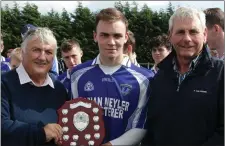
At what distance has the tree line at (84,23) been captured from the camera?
82.2 ft

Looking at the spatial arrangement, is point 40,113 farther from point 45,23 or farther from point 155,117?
point 45,23

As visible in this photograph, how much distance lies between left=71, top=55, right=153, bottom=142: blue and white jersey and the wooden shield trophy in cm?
28

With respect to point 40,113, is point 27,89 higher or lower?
higher

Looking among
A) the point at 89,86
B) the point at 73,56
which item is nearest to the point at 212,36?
the point at 89,86

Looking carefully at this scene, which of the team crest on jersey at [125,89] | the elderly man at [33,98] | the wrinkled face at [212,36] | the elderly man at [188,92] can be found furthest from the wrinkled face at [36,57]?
the wrinkled face at [212,36]

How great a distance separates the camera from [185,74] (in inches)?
127

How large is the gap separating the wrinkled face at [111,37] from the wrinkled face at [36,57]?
1.57ft

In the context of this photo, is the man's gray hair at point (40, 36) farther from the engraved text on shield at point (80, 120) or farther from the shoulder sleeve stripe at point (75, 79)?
the engraved text on shield at point (80, 120)

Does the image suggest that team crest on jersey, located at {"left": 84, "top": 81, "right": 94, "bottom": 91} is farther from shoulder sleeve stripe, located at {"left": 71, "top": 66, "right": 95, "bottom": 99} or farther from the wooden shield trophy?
the wooden shield trophy

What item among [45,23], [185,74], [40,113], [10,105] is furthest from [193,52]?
[45,23]

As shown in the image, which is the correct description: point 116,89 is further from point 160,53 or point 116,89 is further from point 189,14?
point 160,53

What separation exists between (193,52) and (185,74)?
0.20 m

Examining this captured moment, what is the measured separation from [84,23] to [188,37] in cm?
2348

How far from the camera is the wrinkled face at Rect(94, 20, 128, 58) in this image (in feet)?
11.3
